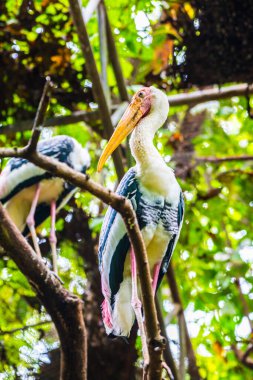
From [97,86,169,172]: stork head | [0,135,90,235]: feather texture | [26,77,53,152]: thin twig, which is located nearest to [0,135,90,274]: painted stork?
[0,135,90,235]: feather texture

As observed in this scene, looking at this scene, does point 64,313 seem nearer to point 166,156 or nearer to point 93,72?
point 93,72

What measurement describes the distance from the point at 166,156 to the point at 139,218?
2.63m

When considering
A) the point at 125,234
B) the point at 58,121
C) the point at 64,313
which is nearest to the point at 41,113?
the point at 64,313

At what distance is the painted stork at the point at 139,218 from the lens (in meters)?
3.25

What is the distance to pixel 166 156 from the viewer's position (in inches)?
234

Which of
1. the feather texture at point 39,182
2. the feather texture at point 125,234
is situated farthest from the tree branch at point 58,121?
the feather texture at point 125,234

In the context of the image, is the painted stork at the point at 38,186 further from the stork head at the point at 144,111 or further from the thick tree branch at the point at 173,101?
the stork head at the point at 144,111

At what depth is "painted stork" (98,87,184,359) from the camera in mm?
3252

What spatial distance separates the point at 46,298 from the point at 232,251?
7.13 feet

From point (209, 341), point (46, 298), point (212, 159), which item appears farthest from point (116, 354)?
point (212, 159)

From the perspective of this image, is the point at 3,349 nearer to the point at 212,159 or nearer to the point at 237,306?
the point at 237,306

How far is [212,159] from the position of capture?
6047 mm

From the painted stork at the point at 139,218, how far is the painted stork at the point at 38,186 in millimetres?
1608

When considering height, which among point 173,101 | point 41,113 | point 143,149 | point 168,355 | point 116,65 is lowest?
point 168,355
